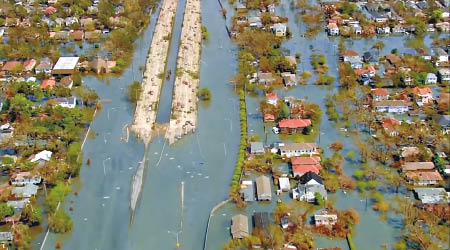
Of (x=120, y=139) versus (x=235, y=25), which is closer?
(x=120, y=139)

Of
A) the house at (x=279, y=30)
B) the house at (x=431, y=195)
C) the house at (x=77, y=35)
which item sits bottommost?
the house at (x=431, y=195)

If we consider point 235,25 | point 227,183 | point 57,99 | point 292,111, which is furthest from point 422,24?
point 57,99

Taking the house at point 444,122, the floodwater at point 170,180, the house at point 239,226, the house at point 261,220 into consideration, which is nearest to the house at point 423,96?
the house at point 444,122

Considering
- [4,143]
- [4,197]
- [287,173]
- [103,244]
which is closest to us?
[103,244]

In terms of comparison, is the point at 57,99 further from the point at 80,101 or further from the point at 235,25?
the point at 235,25

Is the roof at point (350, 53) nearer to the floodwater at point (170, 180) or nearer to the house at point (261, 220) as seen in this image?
the floodwater at point (170, 180)

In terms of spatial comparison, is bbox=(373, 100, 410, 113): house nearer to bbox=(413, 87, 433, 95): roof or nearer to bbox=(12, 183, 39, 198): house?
bbox=(413, 87, 433, 95): roof

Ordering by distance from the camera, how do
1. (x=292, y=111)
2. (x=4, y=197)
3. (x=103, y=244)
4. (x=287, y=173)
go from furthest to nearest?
(x=292, y=111) → (x=287, y=173) → (x=4, y=197) → (x=103, y=244)
